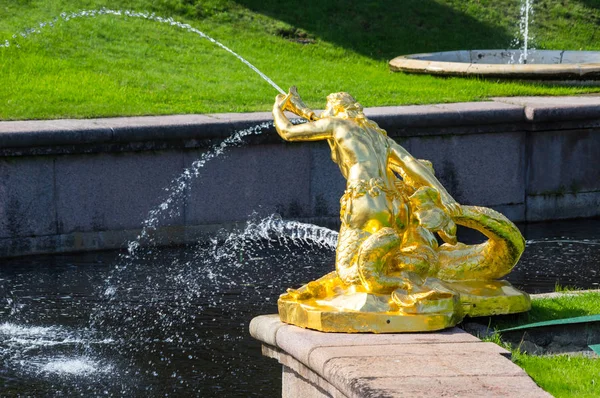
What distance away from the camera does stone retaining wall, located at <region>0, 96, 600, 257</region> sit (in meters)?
8.13

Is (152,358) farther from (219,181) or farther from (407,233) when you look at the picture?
(219,181)

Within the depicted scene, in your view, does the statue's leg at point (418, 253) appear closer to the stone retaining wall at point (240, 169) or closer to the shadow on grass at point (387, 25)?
the stone retaining wall at point (240, 169)

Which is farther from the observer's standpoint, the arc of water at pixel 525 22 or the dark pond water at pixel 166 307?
the arc of water at pixel 525 22

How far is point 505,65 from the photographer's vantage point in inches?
441

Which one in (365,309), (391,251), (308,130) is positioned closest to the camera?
(365,309)

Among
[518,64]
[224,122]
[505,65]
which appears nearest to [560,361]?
[224,122]

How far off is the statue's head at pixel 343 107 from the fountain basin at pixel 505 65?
648 centimetres

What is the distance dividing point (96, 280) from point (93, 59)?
4485 mm

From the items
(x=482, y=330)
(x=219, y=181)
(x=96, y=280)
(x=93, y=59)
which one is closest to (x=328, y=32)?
(x=93, y=59)

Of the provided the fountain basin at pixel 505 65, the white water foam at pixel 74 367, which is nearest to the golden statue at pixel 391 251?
the white water foam at pixel 74 367

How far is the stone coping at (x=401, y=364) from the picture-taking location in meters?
3.67

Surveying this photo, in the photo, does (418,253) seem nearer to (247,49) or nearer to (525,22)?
(247,49)

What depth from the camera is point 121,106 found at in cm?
945

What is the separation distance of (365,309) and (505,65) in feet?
23.8
